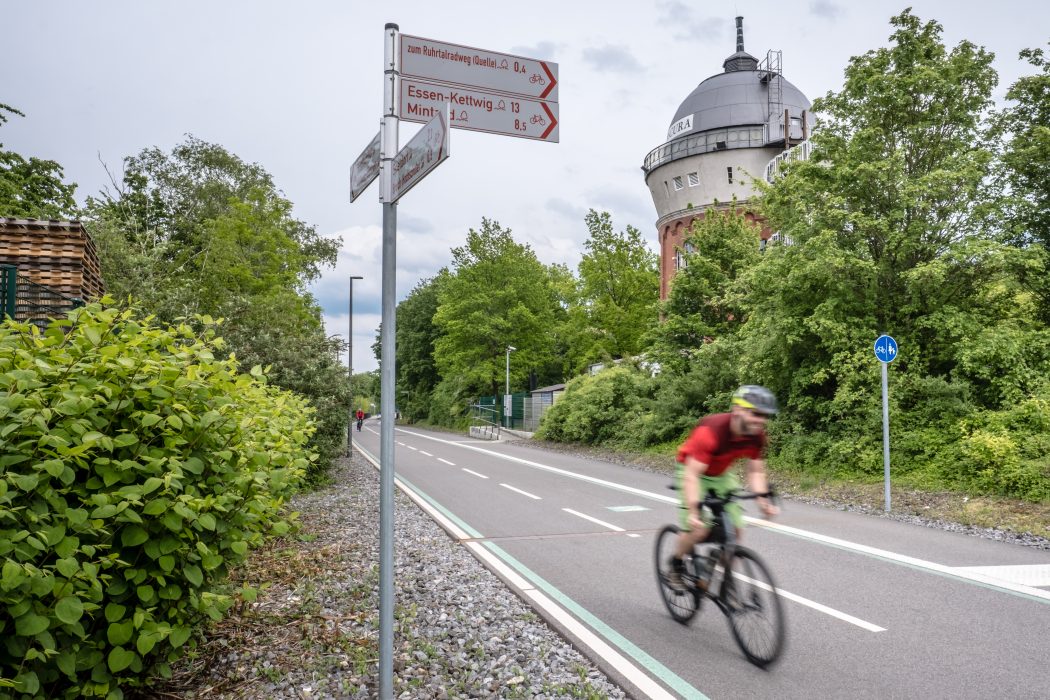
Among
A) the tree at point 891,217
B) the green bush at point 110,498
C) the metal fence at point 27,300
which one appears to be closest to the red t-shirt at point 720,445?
the green bush at point 110,498

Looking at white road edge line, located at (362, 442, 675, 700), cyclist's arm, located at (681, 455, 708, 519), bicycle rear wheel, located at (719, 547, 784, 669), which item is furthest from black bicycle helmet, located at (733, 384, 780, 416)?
white road edge line, located at (362, 442, 675, 700)

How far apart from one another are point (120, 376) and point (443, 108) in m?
1.86

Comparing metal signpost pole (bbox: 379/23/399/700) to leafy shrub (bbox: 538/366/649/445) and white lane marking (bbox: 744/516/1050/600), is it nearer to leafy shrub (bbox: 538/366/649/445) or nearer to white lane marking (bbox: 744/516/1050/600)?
white lane marking (bbox: 744/516/1050/600)

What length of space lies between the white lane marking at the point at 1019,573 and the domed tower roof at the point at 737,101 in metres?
39.0

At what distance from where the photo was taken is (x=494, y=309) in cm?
4750

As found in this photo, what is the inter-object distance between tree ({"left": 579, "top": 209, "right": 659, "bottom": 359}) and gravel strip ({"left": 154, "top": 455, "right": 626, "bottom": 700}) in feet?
114

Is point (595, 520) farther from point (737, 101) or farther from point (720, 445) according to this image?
point (737, 101)

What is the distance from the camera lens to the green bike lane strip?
4.19m

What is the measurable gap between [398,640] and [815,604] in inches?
137

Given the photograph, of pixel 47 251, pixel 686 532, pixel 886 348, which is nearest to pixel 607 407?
pixel 886 348

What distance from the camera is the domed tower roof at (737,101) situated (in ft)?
141

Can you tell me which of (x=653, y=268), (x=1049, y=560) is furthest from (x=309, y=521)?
Result: (x=653, y=268)

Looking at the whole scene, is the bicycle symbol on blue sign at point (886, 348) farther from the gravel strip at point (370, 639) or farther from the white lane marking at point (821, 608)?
the gravel strip at point (370, 639)

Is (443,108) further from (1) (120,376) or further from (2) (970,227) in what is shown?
(2) (970,227)
